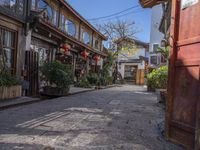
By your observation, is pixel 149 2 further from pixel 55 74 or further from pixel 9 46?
pixel 55 74

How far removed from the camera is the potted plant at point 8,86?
33.0 ft

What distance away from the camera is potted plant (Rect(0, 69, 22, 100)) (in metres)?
10.1

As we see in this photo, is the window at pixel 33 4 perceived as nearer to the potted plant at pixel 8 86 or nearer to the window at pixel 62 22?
the potted plant at pixel 8 86

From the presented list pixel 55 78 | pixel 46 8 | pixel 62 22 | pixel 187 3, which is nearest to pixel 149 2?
pixel 187 3

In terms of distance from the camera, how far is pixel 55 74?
46.8 feet

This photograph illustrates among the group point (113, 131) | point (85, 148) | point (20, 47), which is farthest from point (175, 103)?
point (20, 47)

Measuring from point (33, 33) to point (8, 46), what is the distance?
283 centimetres

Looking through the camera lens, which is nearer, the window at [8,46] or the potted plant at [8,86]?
the potted plant at [8,86]

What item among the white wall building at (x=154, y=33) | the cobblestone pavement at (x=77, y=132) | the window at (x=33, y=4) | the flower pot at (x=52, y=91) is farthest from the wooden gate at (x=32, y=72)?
the white wall building at (x=154, y=33)

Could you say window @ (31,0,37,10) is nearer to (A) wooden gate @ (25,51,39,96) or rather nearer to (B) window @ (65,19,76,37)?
(A) wooden gate @ (25,51,39,96)

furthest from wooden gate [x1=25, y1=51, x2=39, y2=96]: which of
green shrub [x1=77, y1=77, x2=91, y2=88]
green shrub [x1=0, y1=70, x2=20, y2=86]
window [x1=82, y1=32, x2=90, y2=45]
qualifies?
window [x1=82, y1=32, x2=90, y2=45]

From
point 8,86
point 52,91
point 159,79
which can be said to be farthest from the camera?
point 159,79

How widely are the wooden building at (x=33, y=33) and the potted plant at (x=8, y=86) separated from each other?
4.87ft

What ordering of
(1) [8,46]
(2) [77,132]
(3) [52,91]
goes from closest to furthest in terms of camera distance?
(2) [77,132]
(1) [8,46]
(3) [52,91]
